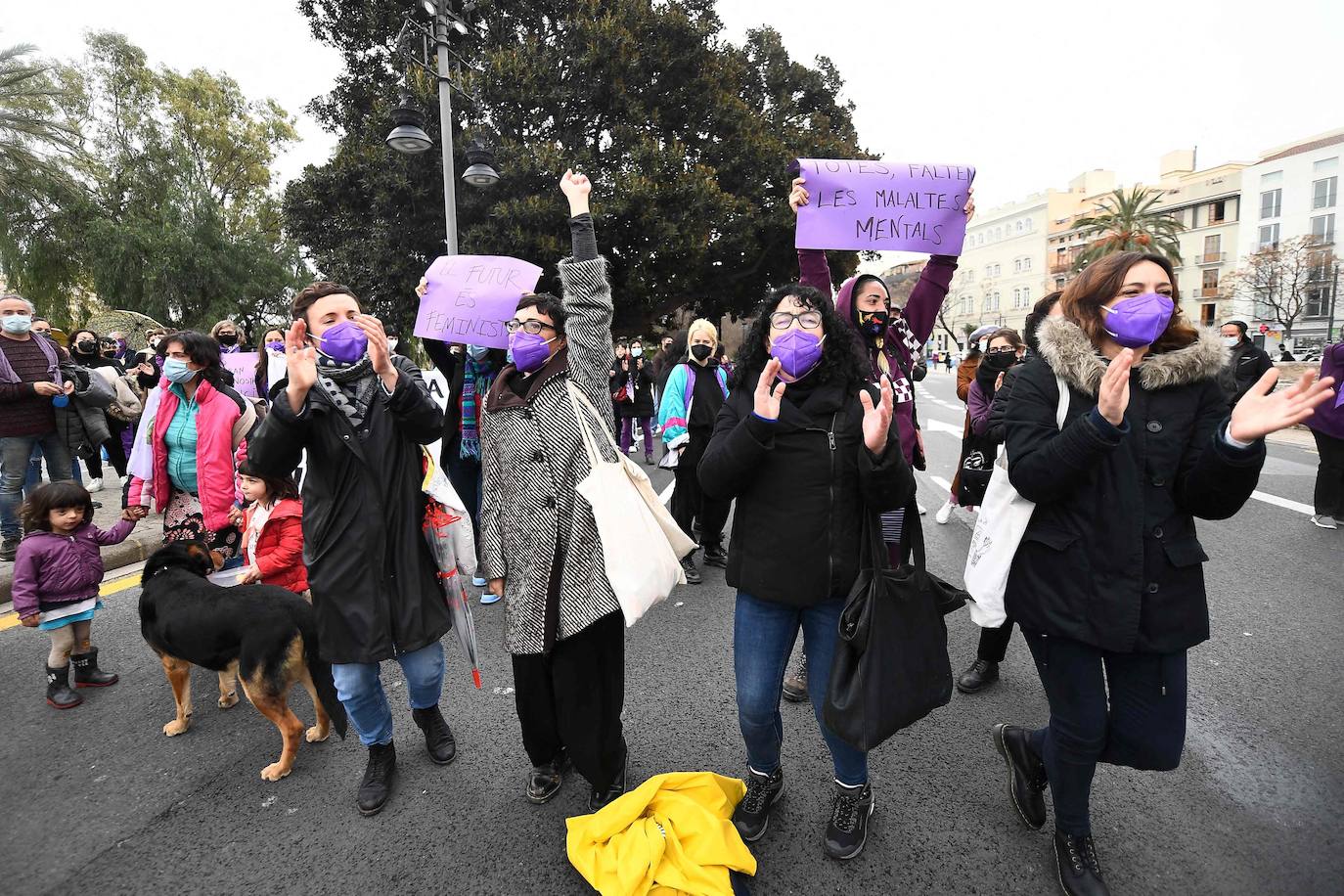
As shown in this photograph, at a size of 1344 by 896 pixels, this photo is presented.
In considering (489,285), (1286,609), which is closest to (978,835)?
(489,285)

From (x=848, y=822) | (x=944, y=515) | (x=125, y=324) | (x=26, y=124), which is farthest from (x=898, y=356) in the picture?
(x=26, y=124)

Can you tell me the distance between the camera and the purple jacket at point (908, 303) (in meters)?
3.29

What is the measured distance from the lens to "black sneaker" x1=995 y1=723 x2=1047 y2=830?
8.04 feet

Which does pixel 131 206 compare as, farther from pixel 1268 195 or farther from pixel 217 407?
pixel 1268 195

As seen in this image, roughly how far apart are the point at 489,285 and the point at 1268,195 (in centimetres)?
7265

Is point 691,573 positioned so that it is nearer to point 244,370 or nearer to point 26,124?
point 244,370

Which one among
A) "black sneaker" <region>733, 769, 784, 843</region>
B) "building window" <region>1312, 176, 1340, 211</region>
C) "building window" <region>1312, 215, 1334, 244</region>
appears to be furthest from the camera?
"building window" <region>1312, 215, 1334, 244</region>

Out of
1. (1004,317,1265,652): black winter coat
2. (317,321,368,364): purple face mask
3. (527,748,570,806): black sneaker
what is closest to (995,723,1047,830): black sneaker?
(1004,317,1265,652): black winter coat

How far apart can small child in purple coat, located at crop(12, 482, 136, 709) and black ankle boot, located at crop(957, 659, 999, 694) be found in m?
4.63

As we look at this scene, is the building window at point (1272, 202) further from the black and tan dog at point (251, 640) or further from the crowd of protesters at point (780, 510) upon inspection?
the black and tan dog at point (251, 640)

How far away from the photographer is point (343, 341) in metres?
2.50

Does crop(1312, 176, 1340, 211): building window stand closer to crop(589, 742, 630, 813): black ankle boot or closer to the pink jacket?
crop(589, 742, 630, 813): black ankle boot

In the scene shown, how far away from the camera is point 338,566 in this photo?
8.36 feet

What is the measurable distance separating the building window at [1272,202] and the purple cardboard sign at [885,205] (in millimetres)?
70546
